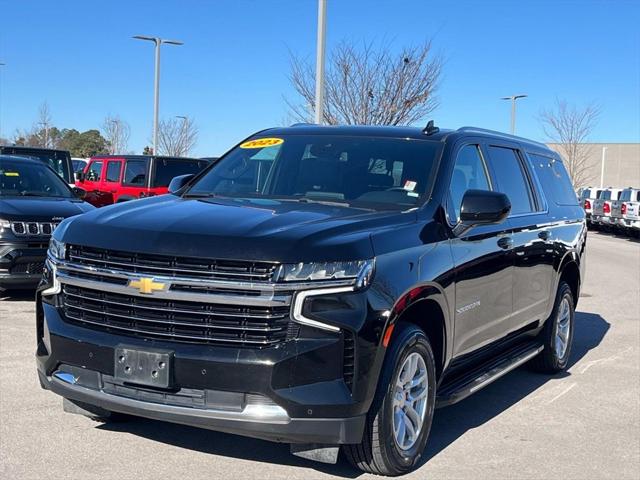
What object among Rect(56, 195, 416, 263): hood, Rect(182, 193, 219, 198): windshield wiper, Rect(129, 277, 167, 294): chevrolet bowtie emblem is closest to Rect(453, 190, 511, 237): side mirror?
Rect(56, 195, 416, 263): hood

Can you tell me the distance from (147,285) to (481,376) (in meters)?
2.43

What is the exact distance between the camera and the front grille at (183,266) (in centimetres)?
358

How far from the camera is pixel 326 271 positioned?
3.63 meters

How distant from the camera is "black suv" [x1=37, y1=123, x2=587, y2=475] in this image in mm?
3590

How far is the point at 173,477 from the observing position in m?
4.01

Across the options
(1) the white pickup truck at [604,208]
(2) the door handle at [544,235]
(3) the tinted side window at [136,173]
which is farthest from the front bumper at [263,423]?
(1) the white pickup truck at [604,208]

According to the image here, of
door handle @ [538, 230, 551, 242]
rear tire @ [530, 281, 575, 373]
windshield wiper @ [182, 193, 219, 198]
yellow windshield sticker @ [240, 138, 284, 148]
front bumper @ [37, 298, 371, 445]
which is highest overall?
yellow windshield sticker @ [240, 138, 284, 148]

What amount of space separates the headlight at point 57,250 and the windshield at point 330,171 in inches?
43.5

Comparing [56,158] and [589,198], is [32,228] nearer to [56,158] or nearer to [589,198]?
[56,158]

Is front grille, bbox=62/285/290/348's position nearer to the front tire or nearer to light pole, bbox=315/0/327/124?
the front tire

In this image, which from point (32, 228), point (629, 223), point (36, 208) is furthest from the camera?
point (629, 223)

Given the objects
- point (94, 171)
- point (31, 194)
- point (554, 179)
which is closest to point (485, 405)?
point (554, 179)

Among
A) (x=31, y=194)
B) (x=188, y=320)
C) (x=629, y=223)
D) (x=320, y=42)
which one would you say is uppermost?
(x=320, y=42)

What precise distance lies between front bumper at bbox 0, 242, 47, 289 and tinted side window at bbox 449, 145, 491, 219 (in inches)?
215
